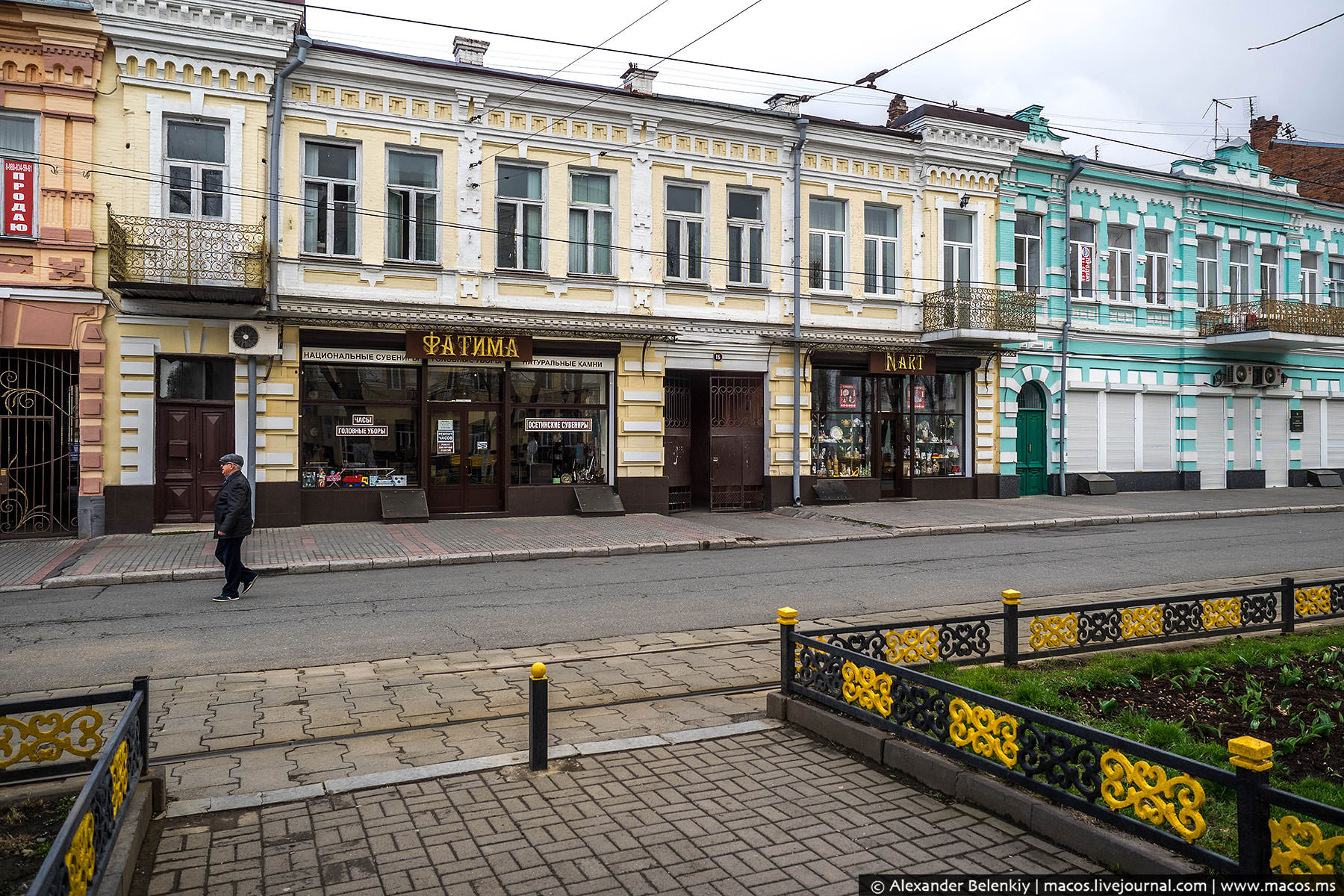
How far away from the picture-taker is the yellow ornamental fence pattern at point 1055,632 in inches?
294

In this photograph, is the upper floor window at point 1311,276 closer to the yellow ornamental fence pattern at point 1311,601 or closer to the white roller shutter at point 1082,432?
the white roller shutter at point 1082,432

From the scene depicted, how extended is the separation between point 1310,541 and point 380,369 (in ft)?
59.3

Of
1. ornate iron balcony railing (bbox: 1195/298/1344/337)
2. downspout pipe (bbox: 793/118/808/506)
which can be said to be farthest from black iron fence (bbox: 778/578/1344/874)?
ornate iron balcony railing (bbox: 1195/298/1344/337)

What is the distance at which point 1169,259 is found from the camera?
2770cm

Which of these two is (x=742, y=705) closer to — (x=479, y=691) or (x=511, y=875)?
(x=479, y=691)

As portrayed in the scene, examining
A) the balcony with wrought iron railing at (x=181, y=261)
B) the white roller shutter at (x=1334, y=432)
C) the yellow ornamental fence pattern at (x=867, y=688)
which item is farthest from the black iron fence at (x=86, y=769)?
the white roller shutter at (x=1334, y=432)

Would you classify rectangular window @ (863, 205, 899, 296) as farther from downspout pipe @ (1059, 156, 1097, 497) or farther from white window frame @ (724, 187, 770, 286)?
Result: downspout pipe @ (1059, 156, 1097, 497)

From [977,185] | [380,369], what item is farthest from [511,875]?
[977,185]

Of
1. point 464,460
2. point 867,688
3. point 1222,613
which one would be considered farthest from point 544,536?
point 867,688

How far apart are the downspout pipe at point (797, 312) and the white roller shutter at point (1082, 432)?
9118 millimetres

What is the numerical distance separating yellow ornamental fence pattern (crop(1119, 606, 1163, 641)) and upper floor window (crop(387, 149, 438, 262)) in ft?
49.4

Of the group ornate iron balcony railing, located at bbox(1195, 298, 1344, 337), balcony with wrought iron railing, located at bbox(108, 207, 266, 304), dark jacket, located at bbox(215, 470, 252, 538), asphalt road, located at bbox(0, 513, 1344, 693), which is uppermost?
ornate iron balcony railing, located at bbox(1195, 298, 1344, 337)

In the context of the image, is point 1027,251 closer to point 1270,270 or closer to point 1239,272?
point 1239,272

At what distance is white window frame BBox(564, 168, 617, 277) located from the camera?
65.5 ft
